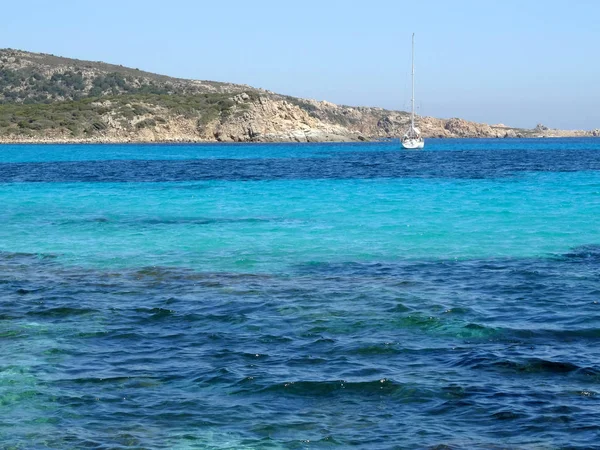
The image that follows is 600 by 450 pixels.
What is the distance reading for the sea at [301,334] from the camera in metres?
8.01

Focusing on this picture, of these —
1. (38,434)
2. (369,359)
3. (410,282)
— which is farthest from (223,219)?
(38,434)

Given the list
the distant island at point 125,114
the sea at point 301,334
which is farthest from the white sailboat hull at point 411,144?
the sea at point 301,334

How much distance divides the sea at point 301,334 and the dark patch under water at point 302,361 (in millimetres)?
32

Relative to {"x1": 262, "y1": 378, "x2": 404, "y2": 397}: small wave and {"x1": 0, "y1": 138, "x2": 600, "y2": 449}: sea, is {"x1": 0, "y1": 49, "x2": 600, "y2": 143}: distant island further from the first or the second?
{"x1": 262, "y1": 378, "x2": 404, "y2": 397}: small wave

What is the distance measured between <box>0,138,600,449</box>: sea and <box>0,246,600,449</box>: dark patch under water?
1.2 inches

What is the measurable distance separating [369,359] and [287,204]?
21903mm

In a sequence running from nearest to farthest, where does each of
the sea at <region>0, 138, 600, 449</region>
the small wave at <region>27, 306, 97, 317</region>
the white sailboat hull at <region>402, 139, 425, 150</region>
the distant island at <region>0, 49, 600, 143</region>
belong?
the sea at <region>0, 138, 600, 449</region>
the small wave at <region>27, 306, 97, 317</region>
the white sailboat hull at <region>402, 139, 425, 150</region>
the distant island at <region>0, 49, 600, 143</region>

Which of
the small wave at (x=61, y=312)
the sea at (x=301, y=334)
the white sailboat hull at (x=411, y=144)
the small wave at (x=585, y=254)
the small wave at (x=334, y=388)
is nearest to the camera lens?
the sea at (x=301, y=334)

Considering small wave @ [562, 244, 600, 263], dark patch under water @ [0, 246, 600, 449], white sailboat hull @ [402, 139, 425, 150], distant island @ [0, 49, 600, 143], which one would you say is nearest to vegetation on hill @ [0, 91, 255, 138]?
distant island @ [0, 49, 600, 143]

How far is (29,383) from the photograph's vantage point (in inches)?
367

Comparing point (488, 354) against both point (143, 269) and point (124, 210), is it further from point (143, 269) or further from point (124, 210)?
point (124, 210)

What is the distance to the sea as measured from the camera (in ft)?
26.3

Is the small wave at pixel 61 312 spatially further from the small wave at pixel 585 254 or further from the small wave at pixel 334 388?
the small wave at pixel 585 254

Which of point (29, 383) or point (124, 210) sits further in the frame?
point (124, 210)
